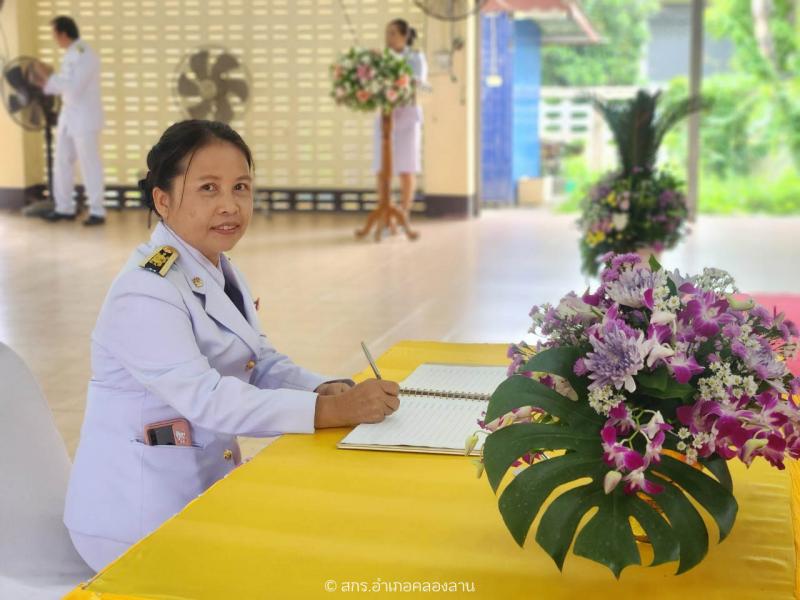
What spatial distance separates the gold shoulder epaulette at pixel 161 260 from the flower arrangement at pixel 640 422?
736mm

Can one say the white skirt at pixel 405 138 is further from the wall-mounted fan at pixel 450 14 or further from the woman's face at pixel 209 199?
the woman's face at pixel 209 199

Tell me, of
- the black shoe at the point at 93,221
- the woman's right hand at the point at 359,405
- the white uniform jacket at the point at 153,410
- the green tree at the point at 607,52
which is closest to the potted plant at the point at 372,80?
the black shoe at the point at 93,221

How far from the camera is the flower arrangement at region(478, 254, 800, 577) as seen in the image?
1103mm

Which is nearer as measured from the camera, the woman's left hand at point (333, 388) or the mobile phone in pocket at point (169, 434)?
the mobile phone in pocket at point (169, 434)

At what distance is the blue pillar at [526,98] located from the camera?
12.6m

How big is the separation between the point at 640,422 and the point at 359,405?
2.03 ft

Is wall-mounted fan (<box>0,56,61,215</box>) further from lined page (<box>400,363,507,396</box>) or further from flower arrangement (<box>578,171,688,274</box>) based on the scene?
lined page (<box>400,363,507,396</box>)

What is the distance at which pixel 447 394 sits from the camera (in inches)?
72.4

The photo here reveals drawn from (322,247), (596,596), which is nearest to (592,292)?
(596,596)

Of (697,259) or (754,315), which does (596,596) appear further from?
(697,259)

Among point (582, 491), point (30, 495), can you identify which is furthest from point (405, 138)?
point (582, 491)

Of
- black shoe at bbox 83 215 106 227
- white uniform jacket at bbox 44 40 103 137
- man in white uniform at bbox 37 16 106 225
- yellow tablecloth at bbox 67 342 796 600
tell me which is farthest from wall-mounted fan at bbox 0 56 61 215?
yellow tablecloth at bbox 67 342 796 600

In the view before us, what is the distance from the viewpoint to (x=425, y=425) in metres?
1.66

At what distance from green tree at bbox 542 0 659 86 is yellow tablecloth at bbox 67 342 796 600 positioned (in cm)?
1184
